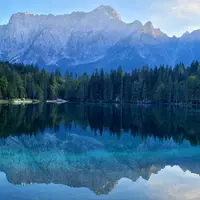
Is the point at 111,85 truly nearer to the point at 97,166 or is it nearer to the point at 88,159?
the point at 88,159

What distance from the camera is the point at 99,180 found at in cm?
1900

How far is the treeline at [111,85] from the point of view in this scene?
127 meters

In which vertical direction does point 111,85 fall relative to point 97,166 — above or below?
above

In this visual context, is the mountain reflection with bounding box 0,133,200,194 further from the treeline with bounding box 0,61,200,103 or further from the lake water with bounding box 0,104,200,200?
the treeline with bounding box 0,61,200,103

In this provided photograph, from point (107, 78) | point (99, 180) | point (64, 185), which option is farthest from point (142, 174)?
point (107, 78)

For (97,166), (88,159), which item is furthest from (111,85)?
(97,166)

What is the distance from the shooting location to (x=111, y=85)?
511ft

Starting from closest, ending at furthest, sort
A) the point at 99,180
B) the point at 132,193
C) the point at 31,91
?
the point at 132,193
the point at 99,180
the point at 31,91

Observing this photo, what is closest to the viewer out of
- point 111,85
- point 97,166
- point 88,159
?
point 97,166

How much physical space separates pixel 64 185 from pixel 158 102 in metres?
134

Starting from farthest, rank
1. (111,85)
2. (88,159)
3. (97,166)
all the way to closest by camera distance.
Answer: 1. (111,85)
2. (88,159)
3. (97,166)

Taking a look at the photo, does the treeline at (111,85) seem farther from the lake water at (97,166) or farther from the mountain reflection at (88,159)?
the mountain reflection at (88,159)

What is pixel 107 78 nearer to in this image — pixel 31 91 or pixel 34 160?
pixel 31 91

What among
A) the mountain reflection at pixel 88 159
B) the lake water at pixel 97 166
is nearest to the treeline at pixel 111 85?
the lake water at pixel 97 166
